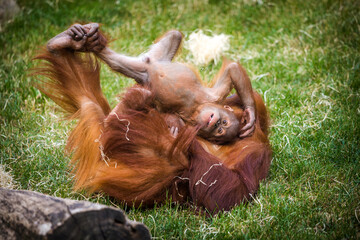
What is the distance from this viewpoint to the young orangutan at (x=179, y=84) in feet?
8.46

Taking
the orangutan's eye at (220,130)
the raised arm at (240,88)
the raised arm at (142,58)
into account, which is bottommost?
the orangutan's eye at (220,130)

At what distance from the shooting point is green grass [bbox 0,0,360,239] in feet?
7.70

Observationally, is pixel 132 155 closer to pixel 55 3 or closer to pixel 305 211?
pixel 305 211

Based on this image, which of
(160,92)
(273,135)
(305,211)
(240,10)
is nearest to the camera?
(305,211)

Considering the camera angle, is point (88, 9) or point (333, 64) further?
point (88, 9)

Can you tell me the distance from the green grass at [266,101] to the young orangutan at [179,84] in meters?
0.17

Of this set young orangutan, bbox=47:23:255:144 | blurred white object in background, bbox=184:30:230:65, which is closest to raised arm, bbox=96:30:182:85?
young orangutan, bbox=47:23:255:144

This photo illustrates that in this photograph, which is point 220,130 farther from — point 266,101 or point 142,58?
point 266,101

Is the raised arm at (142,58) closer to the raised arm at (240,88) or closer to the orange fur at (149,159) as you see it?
the orange fur at (149,159)

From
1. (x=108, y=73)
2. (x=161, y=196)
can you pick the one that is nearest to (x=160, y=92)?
(x=161, y=196)

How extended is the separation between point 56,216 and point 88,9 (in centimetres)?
382

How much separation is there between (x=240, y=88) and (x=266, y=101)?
884mm

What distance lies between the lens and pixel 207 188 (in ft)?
7.98

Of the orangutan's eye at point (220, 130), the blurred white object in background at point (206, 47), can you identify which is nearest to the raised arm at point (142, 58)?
the orangutan's eye at point (220, 130)
